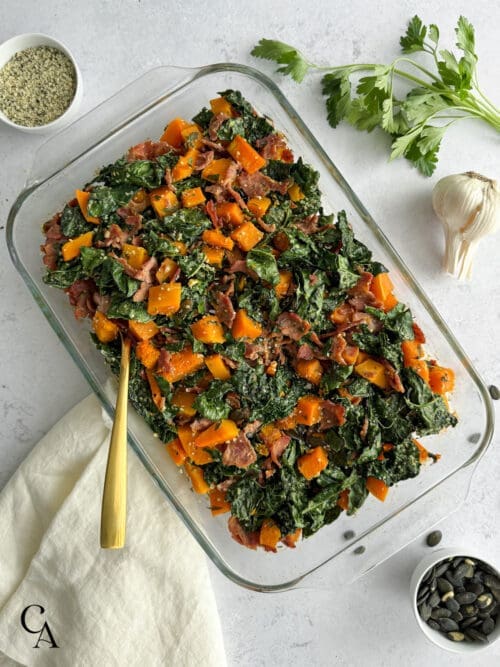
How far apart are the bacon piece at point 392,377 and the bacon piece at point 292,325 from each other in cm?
40

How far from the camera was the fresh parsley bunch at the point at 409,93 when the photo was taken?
10.4ft

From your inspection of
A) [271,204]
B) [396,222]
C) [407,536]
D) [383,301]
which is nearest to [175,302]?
[271,204]

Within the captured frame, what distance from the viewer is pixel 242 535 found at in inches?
118

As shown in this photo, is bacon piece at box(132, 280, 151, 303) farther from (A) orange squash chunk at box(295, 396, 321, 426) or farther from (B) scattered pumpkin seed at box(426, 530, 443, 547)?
(B) scattered pumpkin seed at box(426, 530, 443, 547)

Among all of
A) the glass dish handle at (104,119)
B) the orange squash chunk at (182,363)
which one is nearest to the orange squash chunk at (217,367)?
the orange squash chunk at (182,363)

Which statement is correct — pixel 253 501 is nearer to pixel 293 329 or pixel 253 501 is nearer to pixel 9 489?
pixel 293 329

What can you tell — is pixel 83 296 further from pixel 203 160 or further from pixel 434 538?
pixel 434 538

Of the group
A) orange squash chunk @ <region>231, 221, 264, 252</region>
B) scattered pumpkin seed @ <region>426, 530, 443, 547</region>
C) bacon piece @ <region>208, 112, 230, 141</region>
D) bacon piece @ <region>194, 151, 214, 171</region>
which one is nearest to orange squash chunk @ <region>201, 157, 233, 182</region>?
bacon piece @ <region>194, 151, 214, 171</region>

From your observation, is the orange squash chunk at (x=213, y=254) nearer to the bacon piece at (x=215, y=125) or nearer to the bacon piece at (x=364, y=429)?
the bacon piece at (x=215, y=125)

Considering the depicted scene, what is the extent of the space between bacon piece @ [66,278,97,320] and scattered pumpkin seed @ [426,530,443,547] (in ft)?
6.64

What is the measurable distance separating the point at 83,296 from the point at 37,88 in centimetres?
110

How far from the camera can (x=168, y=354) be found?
2793 millimetres

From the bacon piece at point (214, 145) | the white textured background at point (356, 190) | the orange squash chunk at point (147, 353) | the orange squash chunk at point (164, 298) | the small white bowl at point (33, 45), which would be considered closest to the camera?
the orange squash chunk at point (164, 298)

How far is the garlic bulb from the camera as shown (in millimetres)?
3193
